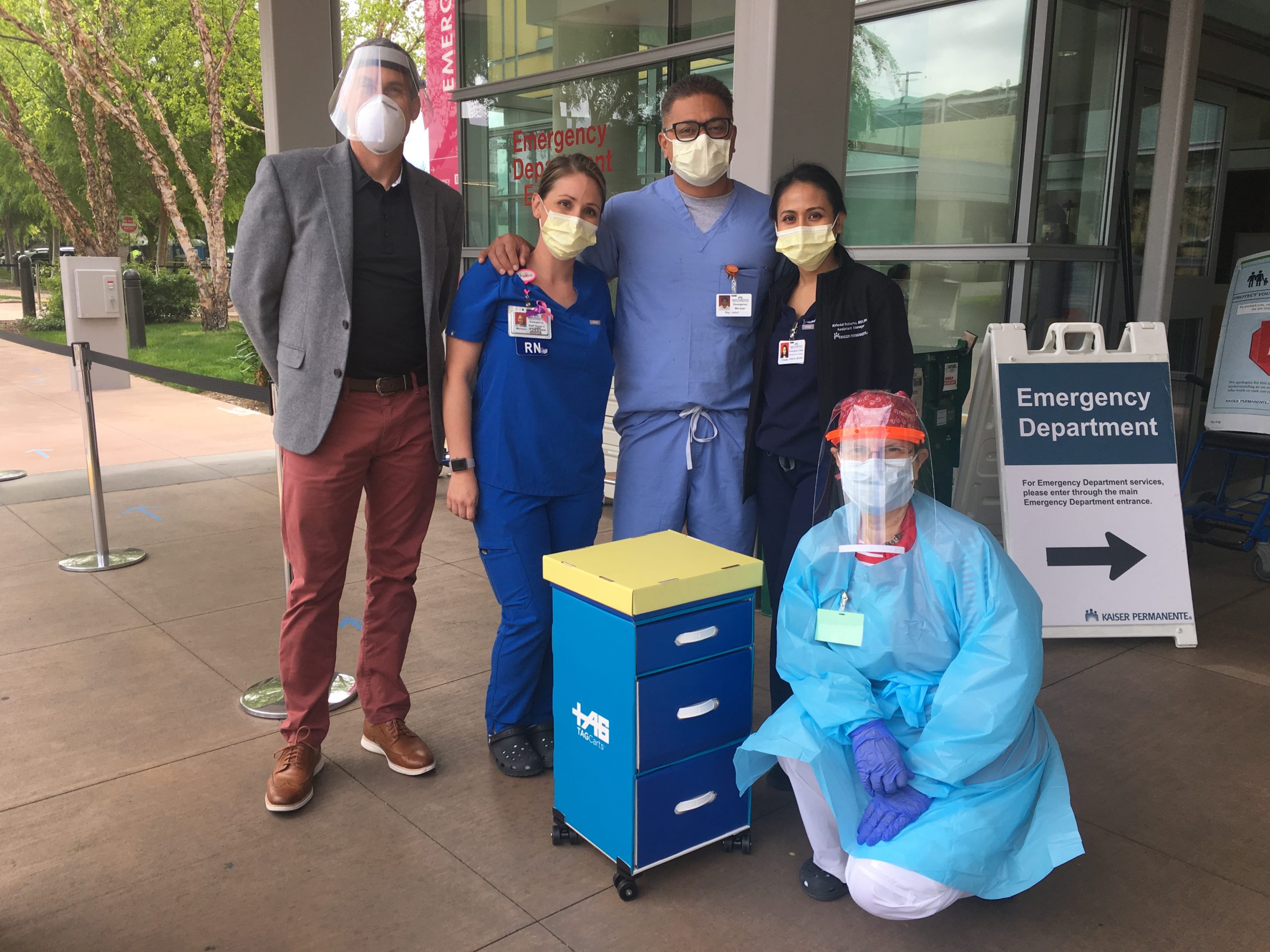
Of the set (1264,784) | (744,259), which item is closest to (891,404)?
(744,259)

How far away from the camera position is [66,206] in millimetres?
16375

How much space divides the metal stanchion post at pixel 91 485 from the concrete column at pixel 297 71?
207 cm

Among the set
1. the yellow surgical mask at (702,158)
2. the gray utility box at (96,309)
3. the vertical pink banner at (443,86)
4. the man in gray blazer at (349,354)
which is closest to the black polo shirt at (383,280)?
the man in gray blazer at (349,354)

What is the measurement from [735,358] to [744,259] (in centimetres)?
29

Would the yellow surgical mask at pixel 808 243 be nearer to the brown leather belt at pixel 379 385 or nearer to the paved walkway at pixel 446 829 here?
the brown leather belt at pixel 379 385

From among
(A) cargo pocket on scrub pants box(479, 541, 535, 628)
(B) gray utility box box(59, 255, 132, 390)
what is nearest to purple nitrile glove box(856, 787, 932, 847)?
(A) cargo pocket on scrub pants box(479, 541, 535, 628)

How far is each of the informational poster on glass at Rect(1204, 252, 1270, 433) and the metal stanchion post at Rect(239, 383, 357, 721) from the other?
457 cm

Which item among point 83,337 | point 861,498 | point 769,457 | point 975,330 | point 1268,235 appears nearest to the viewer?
point 861,498

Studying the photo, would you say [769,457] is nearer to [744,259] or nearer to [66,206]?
[744,259]

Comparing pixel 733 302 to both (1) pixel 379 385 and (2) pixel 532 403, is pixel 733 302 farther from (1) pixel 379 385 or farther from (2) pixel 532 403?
(1) pixel 379 385

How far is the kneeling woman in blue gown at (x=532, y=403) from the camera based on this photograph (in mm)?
2707

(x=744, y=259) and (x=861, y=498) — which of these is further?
(x=744, y=259)

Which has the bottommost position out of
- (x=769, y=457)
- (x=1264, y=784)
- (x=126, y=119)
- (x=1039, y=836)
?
(x=1264, y=784)

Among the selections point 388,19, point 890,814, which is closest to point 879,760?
point 890,814
